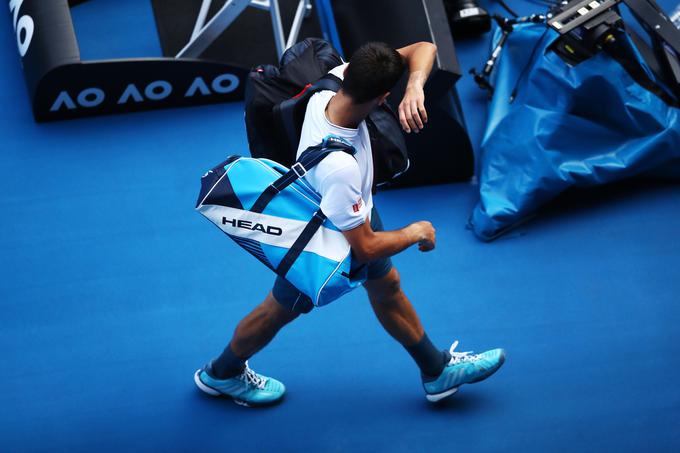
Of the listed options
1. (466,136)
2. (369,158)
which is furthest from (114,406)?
(466,136)

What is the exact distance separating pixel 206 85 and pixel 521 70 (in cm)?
138

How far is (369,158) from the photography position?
252 cm

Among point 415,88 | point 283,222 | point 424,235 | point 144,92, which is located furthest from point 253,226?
point 144,92

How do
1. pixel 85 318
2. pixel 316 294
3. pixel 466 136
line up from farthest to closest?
pixel 466 136
pixel 85 318
pixel 316 294

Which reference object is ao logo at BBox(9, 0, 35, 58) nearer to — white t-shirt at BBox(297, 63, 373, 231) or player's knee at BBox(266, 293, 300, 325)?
player's knee at BBox(266, 293, 300, 325)

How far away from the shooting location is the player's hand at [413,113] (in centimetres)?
243

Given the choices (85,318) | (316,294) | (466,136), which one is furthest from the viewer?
(466,136)

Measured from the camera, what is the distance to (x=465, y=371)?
3115 millimetres

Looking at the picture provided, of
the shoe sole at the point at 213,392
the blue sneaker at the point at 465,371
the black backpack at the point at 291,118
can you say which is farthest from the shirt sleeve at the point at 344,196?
the shoe sole at the point at 213,392

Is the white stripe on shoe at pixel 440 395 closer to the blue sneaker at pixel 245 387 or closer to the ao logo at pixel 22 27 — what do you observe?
the blue sneaker at pixel 245 387

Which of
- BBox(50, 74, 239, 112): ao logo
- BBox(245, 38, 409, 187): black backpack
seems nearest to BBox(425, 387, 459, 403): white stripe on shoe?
BBox(245, 38, 409, 187): black backpack

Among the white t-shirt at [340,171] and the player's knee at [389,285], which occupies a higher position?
the white t-shirt at [340,171]

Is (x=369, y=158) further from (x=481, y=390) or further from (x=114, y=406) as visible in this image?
(x=114, y=406)

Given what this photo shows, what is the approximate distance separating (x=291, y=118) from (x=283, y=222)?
0.29 m
